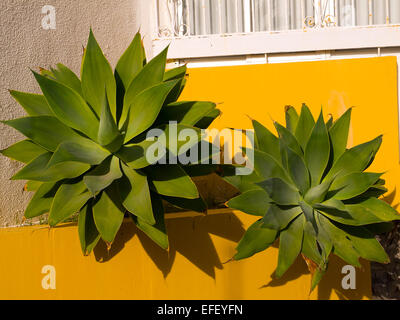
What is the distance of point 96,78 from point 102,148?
35cm

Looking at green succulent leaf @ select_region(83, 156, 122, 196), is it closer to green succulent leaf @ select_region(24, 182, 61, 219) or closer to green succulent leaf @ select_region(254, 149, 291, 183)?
green succulent leaf @ select_region(24, 182, 61, 219)

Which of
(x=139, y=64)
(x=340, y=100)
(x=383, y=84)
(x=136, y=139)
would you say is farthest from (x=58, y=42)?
(x=383, y=84)

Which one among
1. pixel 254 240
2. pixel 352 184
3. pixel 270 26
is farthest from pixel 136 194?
pixel 270 26

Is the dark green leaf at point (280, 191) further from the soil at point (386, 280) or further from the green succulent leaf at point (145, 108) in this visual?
the soil at point (386, 280)

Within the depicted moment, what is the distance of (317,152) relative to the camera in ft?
7.29

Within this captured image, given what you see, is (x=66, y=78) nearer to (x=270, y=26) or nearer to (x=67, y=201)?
(x=67, y=201)

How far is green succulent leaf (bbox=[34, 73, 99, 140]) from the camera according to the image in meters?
2.04

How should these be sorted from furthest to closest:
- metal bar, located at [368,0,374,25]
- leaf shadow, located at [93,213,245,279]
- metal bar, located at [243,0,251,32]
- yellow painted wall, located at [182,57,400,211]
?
metal bar, located at [243,0,251,32] < metal bar, located at [368,0,374,25] < yellow painted wall, located at [182,57,400,211] < leaf shadow, located at [93,213,245,279]

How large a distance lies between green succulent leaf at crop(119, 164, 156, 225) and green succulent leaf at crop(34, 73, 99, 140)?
0.86ft

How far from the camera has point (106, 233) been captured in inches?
79.3

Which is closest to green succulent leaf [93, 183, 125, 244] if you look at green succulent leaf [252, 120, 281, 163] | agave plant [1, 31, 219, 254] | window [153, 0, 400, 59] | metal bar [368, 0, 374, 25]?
agave plant [1, 31, 219, 254]

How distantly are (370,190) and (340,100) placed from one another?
1.10 meters

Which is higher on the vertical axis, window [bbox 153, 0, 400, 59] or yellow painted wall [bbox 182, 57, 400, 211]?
window [bbox 153, 0, 400, 59]

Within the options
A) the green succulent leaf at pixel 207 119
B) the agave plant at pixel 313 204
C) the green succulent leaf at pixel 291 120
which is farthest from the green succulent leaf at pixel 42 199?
the green succulent leaf at pixel 291 120
